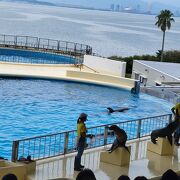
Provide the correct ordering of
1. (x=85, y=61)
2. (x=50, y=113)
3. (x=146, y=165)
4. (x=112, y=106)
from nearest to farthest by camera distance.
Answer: (x=146, y=165) < (x=50, y=113) < (x=112, y=106) < (x=85, y=61)

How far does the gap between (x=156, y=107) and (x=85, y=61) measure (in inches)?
353

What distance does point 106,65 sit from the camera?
1084 inches

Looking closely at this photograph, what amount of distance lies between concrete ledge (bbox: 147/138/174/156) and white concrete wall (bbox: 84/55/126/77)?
15933mm

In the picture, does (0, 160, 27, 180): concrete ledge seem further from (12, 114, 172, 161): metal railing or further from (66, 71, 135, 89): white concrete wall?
(66, 71, 135, 89): white concrete wall

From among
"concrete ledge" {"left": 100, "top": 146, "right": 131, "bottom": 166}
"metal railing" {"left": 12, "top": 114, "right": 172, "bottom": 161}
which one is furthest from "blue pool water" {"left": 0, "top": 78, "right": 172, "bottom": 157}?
"concrete ledge" {"left": 100, "top": 146, "right": 131, "bottom": 166}

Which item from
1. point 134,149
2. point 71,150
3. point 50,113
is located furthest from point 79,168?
point 50,113

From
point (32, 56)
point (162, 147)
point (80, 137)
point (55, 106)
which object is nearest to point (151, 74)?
point (55, 106)

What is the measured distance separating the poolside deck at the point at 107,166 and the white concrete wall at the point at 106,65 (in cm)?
1599

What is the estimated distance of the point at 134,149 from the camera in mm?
10734

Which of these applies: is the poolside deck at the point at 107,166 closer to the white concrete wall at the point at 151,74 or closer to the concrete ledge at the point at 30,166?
the concrete ledge at the point at 30,166

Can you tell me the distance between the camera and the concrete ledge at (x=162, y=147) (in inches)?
405

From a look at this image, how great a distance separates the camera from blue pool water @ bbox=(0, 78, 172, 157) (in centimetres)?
1593

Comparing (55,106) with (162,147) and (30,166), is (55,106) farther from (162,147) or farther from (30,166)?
(30,166)

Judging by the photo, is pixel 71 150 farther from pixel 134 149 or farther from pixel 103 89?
pixel 103 89
